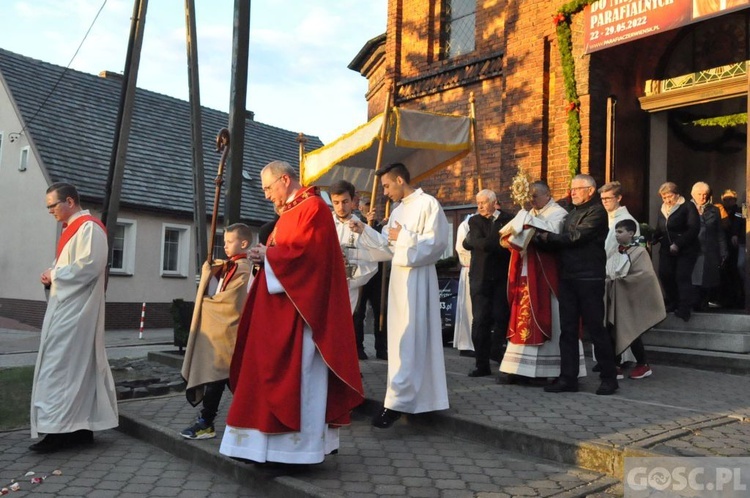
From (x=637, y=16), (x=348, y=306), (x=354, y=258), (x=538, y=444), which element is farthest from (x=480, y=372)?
(x=637, y=16)

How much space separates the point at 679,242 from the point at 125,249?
59.0 ft

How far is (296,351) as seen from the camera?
15.4 feet

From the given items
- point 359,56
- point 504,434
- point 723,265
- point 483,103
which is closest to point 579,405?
point 504,434

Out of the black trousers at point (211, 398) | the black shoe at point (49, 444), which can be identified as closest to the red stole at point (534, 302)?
the black trousers at point (211, 398)

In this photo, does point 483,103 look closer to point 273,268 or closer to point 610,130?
point 610,130

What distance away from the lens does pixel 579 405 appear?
6.17 metres

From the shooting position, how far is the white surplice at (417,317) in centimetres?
581

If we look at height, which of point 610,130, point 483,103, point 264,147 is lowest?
point 610,130

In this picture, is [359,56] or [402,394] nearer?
[402,394]

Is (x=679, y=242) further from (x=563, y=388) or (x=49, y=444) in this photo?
(x=49, y=444)

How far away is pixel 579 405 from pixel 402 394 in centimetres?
153

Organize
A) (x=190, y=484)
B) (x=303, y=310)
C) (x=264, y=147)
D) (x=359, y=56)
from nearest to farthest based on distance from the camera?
(x=303, y=310), (x=190, y=484), (x=359, y=56), (x=264, y=147)

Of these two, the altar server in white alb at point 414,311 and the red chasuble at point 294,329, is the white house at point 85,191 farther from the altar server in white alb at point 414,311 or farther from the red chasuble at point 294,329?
the red chasuble at point 294,329

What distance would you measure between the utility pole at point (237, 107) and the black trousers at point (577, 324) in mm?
4065
